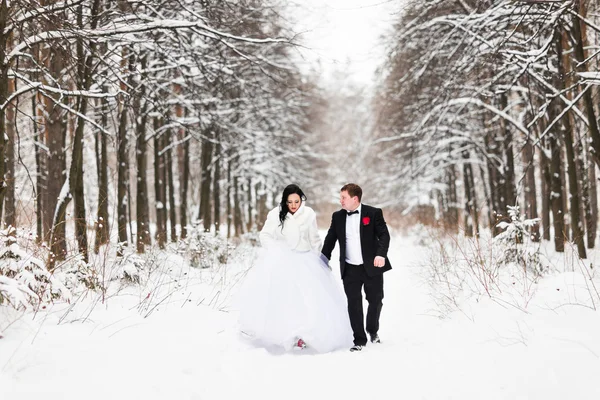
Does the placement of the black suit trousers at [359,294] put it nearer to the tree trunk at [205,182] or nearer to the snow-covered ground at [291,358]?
the snow-covered ground at [291,358]

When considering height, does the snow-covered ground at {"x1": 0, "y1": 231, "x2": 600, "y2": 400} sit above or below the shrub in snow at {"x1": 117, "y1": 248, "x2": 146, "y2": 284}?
below

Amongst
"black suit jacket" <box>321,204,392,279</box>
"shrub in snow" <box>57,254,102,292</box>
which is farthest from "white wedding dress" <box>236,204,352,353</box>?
"shrub in snow" <box>57,254,102,292</box>

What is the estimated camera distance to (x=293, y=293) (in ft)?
18.0

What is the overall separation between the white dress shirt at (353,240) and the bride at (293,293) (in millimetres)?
322

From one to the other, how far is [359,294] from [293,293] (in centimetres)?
81

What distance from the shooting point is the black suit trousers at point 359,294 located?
5562 mm

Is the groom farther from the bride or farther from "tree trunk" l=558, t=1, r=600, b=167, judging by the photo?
"tree trunk" l=558, t=1, r=600, b=167

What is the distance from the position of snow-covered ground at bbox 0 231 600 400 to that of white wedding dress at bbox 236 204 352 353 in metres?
0.23

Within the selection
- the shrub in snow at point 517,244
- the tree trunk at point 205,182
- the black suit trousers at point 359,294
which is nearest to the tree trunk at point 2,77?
the black suit trousers at point 359,294

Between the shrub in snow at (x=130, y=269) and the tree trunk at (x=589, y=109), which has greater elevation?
the tree trunk at (x=589, y=109)

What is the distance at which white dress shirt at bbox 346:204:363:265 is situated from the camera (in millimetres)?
5672

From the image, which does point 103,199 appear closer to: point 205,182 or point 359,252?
point 359,252

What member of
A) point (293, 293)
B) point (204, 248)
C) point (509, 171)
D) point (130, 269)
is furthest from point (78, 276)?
point (509, 171)

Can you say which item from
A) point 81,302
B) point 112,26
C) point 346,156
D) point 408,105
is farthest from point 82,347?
point 346,156
